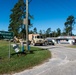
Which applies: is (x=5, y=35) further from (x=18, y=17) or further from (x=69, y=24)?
A: (x=69, y=24)

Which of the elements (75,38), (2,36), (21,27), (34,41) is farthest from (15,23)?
(2,36)

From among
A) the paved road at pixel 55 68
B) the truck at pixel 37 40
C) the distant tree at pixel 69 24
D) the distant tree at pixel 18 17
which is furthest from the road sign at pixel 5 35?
the distant tree at pixel 69 24

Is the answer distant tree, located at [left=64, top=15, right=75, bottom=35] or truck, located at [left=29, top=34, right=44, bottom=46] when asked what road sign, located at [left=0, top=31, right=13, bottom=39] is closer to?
truck, located at [left=29, top=34, right=44, bottom=46]

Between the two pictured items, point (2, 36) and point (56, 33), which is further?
point (56, 33)

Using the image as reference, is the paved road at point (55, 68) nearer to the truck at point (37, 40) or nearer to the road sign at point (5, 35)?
the road sign at point (5, 35)

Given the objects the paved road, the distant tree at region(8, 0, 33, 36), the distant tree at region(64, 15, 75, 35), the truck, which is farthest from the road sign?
the distant tree at region(64, 15, 75, 35)

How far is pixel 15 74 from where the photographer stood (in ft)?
34.3

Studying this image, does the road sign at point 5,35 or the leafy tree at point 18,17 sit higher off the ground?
the leafy tree at point 18,17

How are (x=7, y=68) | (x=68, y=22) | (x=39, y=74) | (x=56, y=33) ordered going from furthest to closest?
(x=56, y=33) → (x=68, y=22) → (x=7, y=68) → (x=39, y=74)

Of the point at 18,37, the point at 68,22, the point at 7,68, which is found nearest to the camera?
the point at 7,68

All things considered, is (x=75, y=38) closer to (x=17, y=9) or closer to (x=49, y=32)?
(x=17, y=9)

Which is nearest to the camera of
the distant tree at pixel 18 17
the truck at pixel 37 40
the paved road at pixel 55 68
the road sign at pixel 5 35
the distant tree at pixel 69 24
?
the paved road at pixel 55 68

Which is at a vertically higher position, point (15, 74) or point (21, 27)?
point (21, 27)

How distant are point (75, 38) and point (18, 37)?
107 feet
